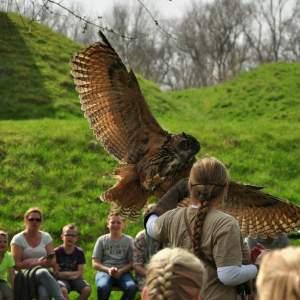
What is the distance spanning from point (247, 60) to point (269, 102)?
1317 inches

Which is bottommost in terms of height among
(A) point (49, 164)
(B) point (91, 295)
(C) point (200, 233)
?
(B) point (91, 295)

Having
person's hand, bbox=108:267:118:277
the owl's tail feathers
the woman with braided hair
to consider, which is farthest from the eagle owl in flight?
person's hand, bbox=108:267:118:277

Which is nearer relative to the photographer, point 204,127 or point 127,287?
point 127,287

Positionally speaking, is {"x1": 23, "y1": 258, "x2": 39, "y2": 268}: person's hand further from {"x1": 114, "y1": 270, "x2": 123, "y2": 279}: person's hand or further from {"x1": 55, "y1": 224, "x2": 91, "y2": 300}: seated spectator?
{"x1": 114, "y1": 270, "x2": 123, "y2": 279}: person's hand

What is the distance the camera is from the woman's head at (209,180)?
13.5 feet

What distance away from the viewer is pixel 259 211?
5.29 meters

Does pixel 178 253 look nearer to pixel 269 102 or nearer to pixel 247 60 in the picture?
pixel 269 102

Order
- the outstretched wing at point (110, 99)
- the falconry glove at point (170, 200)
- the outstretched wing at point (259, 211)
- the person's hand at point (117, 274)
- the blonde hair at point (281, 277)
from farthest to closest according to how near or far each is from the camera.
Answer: the person's hand at point (117, 274)
the outstretched wing at point (110, 99)
the outstretched wing at point (259, 211)
the falconry glove at point (170, 200)
the blonde hair at point (281, 277)

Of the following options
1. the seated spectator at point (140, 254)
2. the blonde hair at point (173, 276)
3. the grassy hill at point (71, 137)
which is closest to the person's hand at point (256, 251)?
the seated spectator at point (140, 254)

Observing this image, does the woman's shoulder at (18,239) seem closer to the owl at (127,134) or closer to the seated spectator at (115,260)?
the seated spectator at (115,260)

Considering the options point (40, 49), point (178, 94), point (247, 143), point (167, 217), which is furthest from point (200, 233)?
point (178, 94)

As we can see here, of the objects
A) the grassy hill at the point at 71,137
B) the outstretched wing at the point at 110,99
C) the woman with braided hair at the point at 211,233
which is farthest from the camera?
the grassy hill at the point at 71,137

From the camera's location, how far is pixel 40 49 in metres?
22.3

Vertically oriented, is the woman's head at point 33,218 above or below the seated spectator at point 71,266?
above
